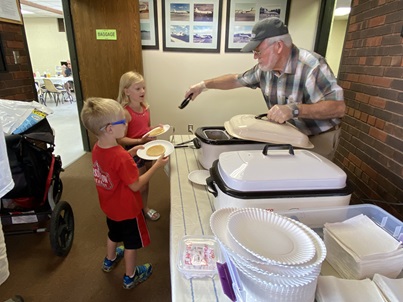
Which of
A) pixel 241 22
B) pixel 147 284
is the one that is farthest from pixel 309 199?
pixel 241 22

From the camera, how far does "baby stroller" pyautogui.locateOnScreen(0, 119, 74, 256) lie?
1.48 meters

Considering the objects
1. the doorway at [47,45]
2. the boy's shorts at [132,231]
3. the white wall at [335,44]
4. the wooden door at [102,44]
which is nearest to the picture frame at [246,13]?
the wooden door at [102,44]

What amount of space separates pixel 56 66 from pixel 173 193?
9850 mm

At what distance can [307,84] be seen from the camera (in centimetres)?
122

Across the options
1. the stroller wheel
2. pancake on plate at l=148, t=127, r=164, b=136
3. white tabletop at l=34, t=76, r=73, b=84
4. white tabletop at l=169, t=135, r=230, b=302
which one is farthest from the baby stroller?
white tabletop at l=34, t=76, r=73, b=84

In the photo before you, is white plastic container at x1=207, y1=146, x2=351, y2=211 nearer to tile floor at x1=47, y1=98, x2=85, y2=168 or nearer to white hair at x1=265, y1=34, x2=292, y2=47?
white hair at x1=265, y1=34, x2=292, y2=47

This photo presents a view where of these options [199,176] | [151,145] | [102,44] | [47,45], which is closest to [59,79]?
[47,45]

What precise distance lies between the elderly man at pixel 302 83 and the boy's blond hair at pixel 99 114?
0.71 m

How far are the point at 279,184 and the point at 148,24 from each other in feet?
9.53

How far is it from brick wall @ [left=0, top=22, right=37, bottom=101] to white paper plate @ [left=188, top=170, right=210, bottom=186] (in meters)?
1.95

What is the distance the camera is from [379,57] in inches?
67.3

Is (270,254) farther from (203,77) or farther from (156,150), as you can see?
(203,77)

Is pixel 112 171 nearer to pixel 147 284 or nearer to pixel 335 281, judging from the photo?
pixel 147 284

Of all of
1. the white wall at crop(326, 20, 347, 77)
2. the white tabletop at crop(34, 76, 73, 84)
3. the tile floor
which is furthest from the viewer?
the white tabletop at crop(34, 76, 73, 84)
